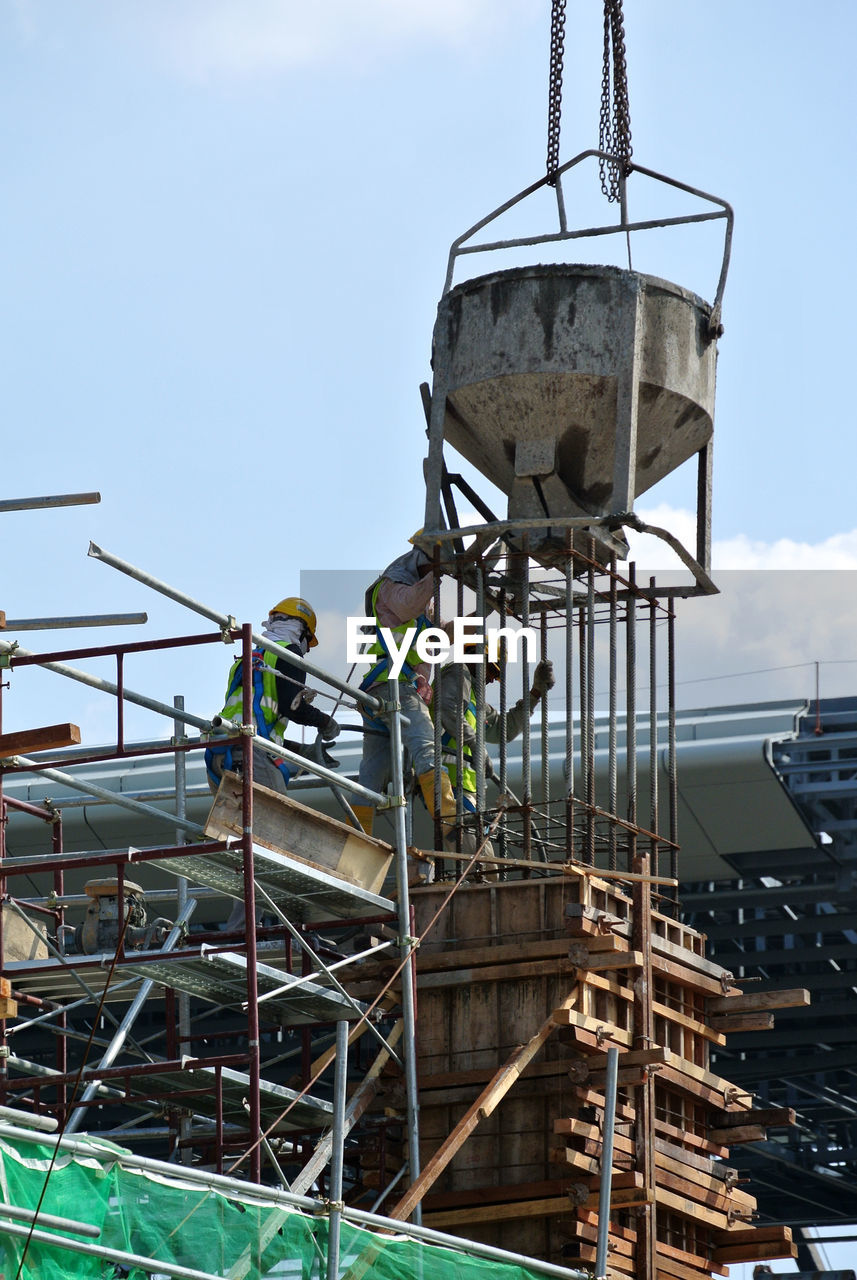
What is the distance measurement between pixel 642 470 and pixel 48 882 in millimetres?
18369

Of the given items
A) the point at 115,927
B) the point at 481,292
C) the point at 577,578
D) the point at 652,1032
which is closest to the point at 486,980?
the point at 652,1032

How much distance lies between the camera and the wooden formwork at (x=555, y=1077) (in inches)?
681

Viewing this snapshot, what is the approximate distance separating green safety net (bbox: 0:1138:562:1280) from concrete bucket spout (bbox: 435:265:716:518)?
8056mm

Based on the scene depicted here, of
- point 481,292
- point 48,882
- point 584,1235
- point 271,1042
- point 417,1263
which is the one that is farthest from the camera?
point 271,1042

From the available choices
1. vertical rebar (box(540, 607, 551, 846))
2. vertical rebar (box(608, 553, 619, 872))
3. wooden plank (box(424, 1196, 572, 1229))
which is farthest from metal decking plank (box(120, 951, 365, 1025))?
vertical rebar (box(608, 553, 619, 872))

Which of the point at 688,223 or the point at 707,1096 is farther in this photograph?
the point at 688,223

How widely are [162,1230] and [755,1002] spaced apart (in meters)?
8.37

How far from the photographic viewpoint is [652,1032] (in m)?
18.7

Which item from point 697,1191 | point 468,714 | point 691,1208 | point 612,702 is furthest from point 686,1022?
point 468,714

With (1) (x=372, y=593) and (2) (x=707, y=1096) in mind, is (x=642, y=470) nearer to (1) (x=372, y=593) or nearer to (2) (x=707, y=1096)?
(1) (x=372, y=593)

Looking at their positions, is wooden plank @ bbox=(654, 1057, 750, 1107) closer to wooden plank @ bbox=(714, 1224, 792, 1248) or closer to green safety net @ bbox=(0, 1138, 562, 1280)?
wooden plank @ bbox=(714, 1224, 792, 1248)

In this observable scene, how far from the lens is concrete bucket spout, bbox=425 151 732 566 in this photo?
20094 mm

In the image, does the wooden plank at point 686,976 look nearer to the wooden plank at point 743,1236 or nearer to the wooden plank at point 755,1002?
the wooden plank at point 755,1002

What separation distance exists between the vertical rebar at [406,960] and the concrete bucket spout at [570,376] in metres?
3.48
